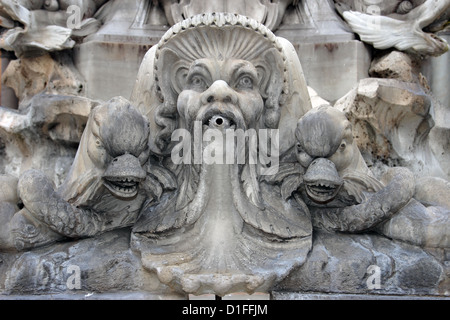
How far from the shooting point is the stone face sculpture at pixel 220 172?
3.47 meters

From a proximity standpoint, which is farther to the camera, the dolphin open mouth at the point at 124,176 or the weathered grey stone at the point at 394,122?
the weathered grey stone at the point at 394,122

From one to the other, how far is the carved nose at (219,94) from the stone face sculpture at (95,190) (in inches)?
14.5

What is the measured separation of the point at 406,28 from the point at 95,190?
2906mm

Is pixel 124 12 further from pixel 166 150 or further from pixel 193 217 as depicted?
pixel 193 217

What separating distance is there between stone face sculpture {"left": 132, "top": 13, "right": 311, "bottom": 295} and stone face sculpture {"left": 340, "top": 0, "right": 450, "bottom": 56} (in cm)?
162

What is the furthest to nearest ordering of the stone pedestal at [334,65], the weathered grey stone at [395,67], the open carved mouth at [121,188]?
the stone pedestal at [334,65], the weathered grey stone at [395,67], the open carved mouth at [121,188]

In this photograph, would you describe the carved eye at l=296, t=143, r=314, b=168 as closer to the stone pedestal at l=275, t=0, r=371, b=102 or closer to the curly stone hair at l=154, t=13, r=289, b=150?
the curly stone hair at l=154, t=13, r=289, b=150

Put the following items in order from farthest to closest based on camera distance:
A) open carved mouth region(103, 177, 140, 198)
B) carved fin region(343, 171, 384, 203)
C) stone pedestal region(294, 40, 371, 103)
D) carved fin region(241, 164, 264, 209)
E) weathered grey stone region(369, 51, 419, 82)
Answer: stone pedestal region(294, 40, 371, 103)
weathered grey stone region(369, 51, 419, 82)
carved fin region(343, 171, 384, 203)
carved fin region(241, 164, 264, 209)
open carved mouth region(103, 177, 140, 198)

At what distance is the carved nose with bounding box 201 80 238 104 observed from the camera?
3.47 meters

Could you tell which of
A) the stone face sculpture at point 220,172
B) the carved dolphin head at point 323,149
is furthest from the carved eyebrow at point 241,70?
the carved dolphin head at point 323,149

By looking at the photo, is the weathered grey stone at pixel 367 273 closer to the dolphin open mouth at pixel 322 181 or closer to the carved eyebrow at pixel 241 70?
the dolphin open mouth at pixel 322 181
